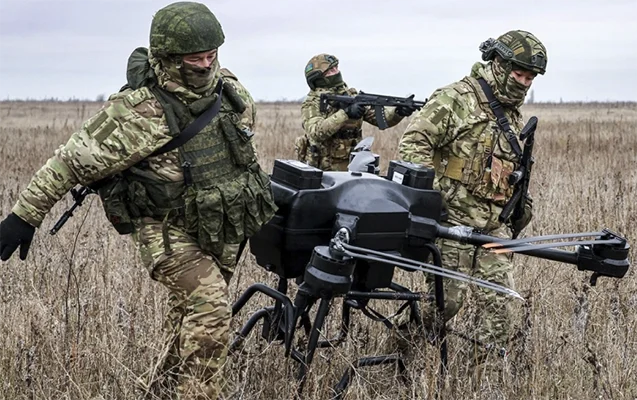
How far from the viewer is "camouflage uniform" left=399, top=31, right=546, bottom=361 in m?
4.34

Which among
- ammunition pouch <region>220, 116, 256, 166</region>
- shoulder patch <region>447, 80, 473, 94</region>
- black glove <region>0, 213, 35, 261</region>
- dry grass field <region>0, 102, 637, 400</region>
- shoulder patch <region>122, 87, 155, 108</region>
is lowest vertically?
dry grass field <region>0, 102, 637, 400</region>

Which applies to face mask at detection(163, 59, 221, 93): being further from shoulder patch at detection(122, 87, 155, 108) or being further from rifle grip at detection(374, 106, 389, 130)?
rifle grip at detection(374, 106, 389, 130)

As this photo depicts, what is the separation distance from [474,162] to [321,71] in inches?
158

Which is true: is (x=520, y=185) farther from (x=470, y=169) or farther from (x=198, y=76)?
(x=198, y=76)

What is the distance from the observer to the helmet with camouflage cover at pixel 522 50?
4348mm

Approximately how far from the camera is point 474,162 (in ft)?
14.6

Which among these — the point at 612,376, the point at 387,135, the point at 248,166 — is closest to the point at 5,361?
the point at 248,166

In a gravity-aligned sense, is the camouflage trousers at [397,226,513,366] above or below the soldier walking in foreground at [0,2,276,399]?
below

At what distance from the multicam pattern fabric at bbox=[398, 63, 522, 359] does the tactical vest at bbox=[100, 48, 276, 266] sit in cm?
127

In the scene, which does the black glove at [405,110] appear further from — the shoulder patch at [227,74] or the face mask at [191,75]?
the face mask at [191,75]

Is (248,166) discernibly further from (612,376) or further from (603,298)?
(603,298)

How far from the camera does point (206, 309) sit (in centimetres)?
329

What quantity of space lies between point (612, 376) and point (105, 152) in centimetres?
250

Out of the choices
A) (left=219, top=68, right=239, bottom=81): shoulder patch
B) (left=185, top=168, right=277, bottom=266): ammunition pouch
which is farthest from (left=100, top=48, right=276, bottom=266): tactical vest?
(left=219, top=68, right=239, bottom=81): shoulder patch
